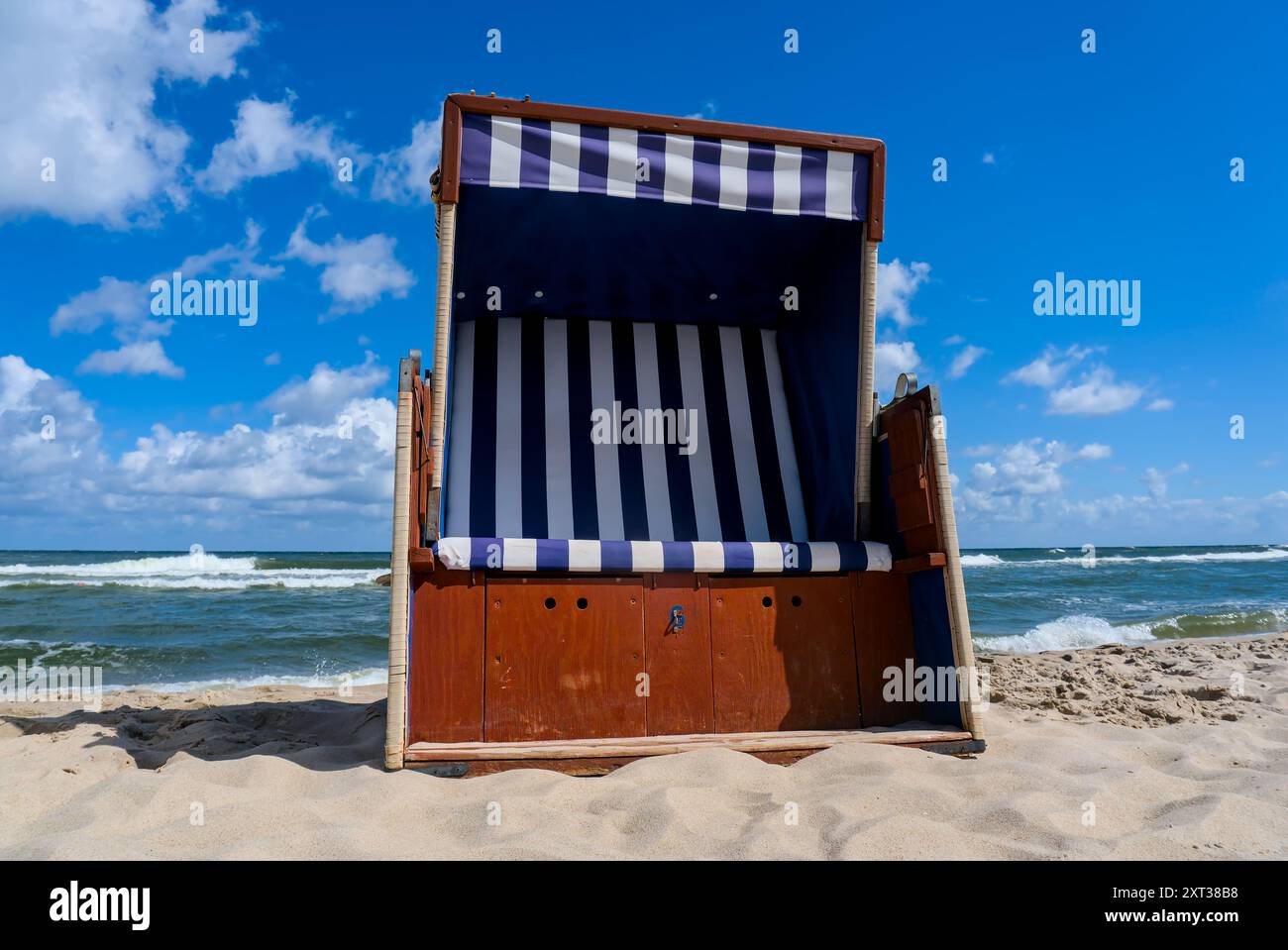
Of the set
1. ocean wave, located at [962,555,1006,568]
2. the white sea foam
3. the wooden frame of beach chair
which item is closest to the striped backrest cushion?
the wooden frame of beach chair

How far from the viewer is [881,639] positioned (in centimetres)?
389

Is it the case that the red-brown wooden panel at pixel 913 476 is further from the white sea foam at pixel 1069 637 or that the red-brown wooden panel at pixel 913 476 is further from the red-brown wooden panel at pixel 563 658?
the white sea foam at pixel 1069 637

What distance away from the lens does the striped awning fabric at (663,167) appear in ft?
11.9

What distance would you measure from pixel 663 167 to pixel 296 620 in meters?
9.35

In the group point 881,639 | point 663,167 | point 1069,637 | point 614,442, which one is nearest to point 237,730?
point 614,442

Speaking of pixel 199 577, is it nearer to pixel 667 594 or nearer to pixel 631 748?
pixel 667 594

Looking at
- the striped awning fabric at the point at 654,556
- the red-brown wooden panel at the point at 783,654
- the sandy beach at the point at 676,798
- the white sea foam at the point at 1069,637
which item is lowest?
the white sea foam at the point at 1069,637

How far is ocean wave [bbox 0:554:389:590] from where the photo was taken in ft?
56.3

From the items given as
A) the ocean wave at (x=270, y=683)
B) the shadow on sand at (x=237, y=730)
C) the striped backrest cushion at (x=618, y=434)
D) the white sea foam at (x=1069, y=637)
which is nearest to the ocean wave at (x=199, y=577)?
the ocean wave at (x=270, y=683)

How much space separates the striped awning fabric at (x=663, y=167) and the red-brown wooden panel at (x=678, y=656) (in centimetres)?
179

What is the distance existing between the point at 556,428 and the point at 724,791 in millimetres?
2945

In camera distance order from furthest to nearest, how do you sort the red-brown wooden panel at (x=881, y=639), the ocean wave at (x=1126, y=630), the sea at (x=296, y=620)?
the ocean wave at (x=1126, y=630) < the sea at (x=296, y=620) < the red-brown wooden panel at (x=881, y=639)

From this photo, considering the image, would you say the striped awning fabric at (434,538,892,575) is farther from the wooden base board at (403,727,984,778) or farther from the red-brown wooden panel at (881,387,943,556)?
the wooden base board at (403,727,984,778)
